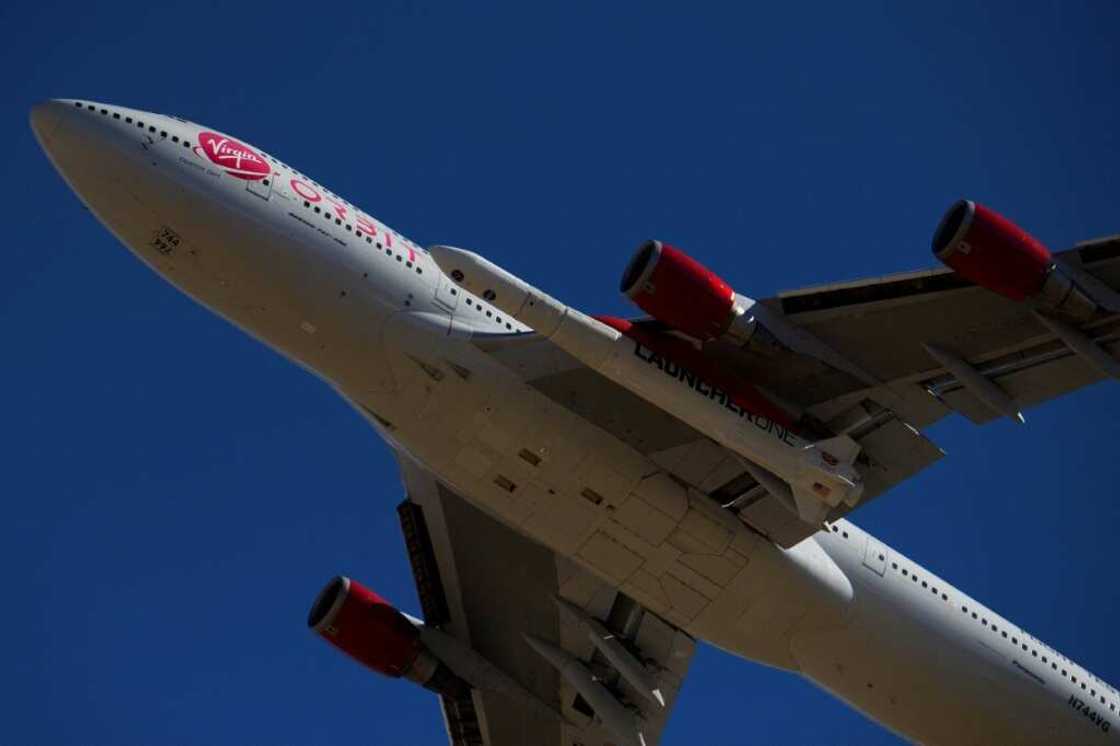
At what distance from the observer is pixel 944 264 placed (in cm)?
2633

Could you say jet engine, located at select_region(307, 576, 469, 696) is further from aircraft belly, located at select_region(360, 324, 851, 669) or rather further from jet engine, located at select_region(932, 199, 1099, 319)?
jet engine, located at select_region(932, 199, 1099, 319)

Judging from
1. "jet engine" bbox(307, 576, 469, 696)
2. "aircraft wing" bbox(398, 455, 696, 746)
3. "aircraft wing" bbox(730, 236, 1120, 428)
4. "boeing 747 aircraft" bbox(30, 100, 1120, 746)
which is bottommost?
"jet engine" bbox(307, 576, 469, 696)

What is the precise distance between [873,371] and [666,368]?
4160mm

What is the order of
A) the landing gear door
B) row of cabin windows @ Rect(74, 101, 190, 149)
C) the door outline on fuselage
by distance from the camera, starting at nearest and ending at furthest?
row of cabin windows @ Rect(74, 101, 190, 149) → the door outline on fuselage → the landing gear door

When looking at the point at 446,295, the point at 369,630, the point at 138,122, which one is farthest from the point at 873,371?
the point at 138,122

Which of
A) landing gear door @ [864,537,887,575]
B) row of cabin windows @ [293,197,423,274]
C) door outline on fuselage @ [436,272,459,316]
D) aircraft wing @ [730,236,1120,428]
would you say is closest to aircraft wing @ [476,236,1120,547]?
aircraft wing @ [730,236,1120,428]

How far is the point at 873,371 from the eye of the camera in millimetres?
28781

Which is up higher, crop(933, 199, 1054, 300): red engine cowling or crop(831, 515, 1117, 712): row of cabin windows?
crop(933, 199, 1054, 300): red engine cowling

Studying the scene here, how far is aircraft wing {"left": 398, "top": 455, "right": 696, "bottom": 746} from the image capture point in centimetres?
3316

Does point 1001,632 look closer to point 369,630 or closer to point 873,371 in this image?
point 873,371

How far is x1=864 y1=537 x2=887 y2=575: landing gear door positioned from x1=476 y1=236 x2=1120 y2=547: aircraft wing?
2357mm

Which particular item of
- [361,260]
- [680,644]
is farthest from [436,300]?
[680,644]

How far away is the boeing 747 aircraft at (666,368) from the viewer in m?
26.9

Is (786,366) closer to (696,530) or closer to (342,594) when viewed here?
(696,530)
